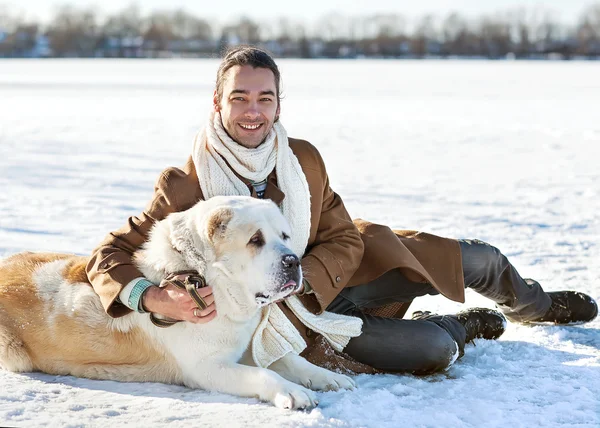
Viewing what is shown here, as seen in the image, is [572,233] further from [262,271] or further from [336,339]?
[262,271]

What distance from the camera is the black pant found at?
3.56 meters

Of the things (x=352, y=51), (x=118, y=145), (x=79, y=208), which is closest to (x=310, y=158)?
(x=79, y=208)

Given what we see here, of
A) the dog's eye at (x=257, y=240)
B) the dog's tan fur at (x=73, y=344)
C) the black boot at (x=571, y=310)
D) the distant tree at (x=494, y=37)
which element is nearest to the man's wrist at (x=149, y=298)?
the dog's tan fur at (x=73, y=344)

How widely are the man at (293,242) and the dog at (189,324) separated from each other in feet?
0.37

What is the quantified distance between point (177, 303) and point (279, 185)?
2.44 ft

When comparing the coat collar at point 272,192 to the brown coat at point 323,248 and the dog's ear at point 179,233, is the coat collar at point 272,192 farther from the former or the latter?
the dog's ear at point 179,233

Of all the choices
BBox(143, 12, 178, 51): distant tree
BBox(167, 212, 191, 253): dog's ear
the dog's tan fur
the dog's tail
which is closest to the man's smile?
BBox(167, 212, 191, 253): dog's ear

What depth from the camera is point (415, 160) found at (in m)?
10.9

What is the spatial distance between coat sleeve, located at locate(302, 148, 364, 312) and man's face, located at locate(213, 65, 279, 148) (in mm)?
347

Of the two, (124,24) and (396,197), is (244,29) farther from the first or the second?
(396,197)

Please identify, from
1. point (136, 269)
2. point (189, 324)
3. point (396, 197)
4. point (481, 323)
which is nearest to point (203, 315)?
point (189, 324)

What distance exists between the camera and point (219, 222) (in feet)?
10.3

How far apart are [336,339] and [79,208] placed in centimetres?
441

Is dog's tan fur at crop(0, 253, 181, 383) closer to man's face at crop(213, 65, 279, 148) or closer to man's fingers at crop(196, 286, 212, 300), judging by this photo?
man's fingers at crop(196, 286, 212, 300)
